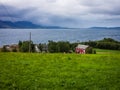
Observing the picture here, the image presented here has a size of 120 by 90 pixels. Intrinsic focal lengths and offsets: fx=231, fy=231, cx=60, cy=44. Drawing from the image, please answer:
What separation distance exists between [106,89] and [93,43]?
125132 millimetres

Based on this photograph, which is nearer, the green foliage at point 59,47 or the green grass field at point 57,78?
the green grass field at point 57,78

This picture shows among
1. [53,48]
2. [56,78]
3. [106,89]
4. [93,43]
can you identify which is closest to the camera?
[106,89]

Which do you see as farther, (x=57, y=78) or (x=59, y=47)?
(x=59, y=47)

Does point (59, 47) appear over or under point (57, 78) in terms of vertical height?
over

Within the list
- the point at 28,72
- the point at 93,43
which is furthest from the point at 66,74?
the point at 93,43

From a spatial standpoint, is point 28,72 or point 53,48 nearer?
point 28,72

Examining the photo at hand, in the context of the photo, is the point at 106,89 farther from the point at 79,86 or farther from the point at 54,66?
the point at 54,66

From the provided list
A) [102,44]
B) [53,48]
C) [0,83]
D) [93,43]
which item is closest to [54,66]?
[0,83]

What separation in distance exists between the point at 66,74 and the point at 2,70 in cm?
456

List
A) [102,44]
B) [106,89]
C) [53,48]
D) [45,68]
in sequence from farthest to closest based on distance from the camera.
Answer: [102,44] → [53,48] → [45,68] → [106,89]

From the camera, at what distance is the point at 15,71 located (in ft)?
52.6

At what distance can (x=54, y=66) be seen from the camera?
18328 mm

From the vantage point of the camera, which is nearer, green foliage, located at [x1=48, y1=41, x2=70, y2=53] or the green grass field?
the green grass field

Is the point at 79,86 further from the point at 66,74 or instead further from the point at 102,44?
the point at 102,44
